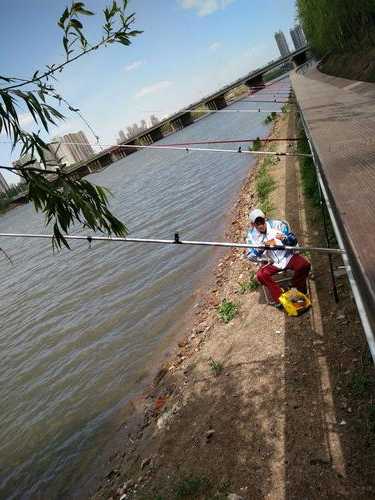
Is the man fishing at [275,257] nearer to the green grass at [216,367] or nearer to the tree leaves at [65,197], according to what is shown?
the green grass at [216,367]

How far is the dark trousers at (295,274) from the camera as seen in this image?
6.65 meters

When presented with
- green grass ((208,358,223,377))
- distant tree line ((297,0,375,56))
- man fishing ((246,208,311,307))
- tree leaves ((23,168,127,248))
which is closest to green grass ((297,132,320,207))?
man fishing ((246,208,311,307))

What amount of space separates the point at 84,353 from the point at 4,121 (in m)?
8.30

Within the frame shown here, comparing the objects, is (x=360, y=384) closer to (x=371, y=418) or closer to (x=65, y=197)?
(x=371, y=418)

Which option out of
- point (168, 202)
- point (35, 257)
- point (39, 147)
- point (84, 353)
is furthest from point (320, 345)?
point (35, 257)

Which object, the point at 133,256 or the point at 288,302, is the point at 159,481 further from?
the point at 133,256

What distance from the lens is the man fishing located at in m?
6.69

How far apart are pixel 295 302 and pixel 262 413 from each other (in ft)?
6.91

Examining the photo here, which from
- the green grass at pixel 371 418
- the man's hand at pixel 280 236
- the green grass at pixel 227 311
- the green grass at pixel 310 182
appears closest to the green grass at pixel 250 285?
the green grass at pixel 227 311

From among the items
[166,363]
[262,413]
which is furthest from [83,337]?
[262,413]

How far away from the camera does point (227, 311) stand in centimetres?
790

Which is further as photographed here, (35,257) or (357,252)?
(35,257)

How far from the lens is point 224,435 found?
495 centimetres

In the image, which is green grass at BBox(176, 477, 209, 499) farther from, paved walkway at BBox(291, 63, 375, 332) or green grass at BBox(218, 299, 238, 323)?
green grass at BBox(218, 299, 238, 323)
